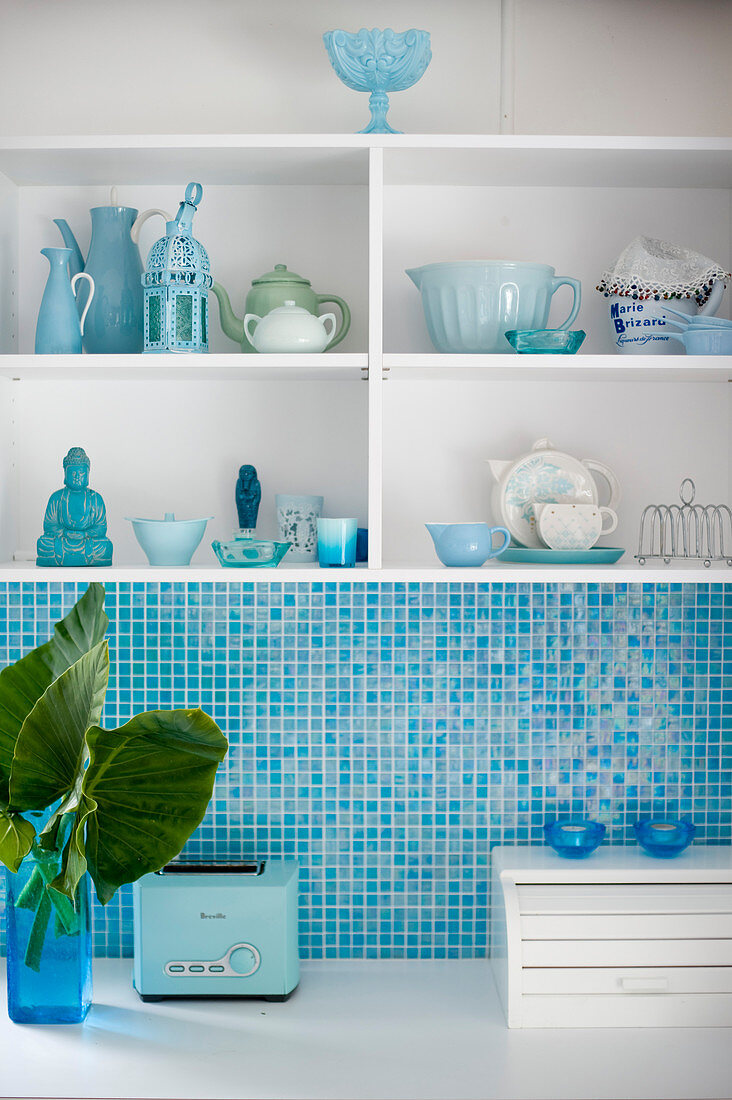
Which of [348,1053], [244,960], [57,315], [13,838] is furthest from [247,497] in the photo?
[348,1053]

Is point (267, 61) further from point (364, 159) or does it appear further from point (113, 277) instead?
point (113, 277)

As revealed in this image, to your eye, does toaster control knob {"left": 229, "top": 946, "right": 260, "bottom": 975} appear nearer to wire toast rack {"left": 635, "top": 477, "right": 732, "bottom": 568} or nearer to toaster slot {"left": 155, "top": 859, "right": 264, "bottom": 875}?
toaster slot {"left": 155, "top": 859, "right": 264, "bottom": 875}

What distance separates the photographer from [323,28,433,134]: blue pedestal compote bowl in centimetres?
149

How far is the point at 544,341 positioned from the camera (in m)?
1.49

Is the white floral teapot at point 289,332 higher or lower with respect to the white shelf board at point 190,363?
higher

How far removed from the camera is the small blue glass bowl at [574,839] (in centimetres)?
163

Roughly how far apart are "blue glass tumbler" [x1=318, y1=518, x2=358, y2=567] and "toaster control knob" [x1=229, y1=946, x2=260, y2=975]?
0.63m

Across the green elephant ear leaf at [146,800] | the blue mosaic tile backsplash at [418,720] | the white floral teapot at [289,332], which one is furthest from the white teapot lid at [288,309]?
the green elephant ear leaf at [146,800]

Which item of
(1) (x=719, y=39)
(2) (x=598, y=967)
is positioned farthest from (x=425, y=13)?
(2) (x=598, y=967)

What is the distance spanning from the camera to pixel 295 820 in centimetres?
176

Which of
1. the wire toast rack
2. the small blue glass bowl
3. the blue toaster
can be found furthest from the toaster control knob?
the wire toast rack

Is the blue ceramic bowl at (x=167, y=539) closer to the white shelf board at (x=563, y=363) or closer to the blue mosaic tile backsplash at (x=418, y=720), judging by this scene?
the blue mosaic tile backsplash at (x=418, y=720)

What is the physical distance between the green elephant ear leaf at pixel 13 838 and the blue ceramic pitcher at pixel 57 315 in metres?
0.70

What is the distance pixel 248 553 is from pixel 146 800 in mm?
395
